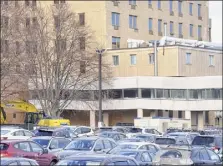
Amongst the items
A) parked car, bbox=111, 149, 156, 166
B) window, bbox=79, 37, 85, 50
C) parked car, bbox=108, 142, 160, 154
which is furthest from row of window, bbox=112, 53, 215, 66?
parked car, bbox=111, 149, 156, 166

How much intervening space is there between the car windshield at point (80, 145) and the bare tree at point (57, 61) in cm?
3999

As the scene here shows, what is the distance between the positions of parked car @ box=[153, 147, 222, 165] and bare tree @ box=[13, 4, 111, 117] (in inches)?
1722

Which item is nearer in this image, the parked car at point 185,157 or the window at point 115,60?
the parked car at point 185,157

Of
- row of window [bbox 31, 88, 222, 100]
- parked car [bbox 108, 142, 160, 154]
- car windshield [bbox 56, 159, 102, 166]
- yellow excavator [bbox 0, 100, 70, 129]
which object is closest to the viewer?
car windshield [bbox 56, 159, 102, 166]

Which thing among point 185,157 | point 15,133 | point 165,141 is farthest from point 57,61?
point 185,157

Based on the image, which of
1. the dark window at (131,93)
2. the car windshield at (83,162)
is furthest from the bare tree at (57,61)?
the car windshield at (83,162)

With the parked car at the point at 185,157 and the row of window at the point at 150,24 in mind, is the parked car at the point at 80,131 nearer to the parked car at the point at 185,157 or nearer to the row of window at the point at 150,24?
the parked car at the point at 185,157

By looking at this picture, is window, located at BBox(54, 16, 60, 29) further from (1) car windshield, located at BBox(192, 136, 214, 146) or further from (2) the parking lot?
(2) the parking lot

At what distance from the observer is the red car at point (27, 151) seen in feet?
86.4

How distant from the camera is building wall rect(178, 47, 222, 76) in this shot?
281 feet

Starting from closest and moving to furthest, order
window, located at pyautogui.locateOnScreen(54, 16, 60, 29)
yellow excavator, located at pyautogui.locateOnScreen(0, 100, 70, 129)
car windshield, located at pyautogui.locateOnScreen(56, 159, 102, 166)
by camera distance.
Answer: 1. car windshield, located at pyautogui.locateOnScreen(56, 159, 102, 166)
2. yellow excavator, located at pyautogui.locateOnScreen(0, 100, 70, 129)
3. window, located at pyautogui.locateOnScreen(54, 16, 60, 29)

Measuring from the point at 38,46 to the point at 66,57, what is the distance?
9.51 feet

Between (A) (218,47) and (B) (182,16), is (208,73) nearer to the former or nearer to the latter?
(A) (218,47)

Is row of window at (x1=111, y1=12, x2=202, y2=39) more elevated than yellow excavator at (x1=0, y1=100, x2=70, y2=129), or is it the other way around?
row of window at (x1=111, y1=12, x2=202, y2=39)
